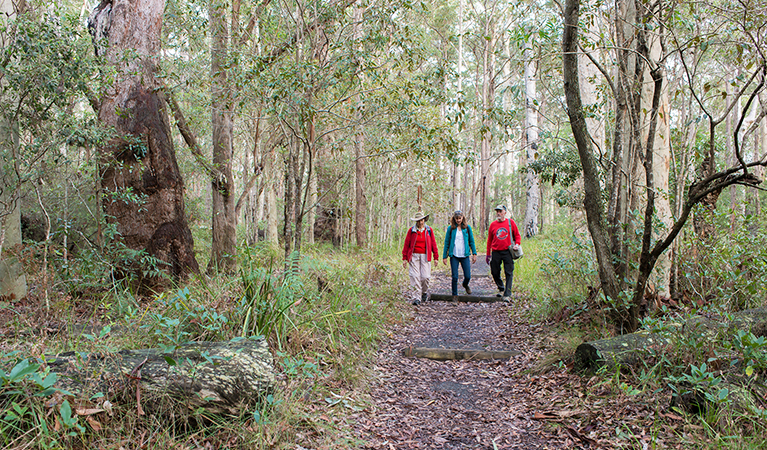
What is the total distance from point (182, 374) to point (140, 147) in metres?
4.46

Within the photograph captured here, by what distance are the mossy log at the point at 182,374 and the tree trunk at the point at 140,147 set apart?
12.3 ft

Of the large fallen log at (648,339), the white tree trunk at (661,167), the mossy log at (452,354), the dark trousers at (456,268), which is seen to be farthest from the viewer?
the dark trousers at (456,268)

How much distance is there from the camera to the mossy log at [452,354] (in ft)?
18.2

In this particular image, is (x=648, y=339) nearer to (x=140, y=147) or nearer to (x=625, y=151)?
(x=625, y=151)

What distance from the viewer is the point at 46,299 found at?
4.61 m

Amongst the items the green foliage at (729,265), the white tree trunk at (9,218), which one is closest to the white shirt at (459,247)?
the green foliage at (729,265)

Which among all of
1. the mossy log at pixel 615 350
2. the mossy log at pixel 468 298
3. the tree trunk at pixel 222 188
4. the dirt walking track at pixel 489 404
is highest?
the tree trunk at pixel 222 188

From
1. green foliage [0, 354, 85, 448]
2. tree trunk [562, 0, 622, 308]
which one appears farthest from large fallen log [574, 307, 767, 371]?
green foliage [0, 354, 85, 448]

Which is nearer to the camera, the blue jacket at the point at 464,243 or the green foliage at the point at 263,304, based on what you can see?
the green foliage at the point at 263,304

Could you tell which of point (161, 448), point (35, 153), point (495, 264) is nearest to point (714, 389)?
point (161, 448)

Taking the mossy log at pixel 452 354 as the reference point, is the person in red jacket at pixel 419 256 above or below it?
above

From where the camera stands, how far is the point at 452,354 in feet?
18.4

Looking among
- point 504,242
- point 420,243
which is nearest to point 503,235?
point 504,242

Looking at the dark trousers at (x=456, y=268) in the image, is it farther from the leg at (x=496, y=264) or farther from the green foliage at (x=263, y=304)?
the green foliage at (x=263, y=304)
